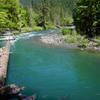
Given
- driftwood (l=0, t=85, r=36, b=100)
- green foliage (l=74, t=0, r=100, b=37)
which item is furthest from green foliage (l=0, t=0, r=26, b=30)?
green foliage (l=74, t=0, r=100, b=37)

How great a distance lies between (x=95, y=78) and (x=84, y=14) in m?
30.1

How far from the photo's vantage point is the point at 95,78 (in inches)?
910

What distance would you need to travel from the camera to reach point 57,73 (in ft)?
80.5

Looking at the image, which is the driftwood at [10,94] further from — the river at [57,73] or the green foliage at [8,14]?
the green foliage at [8,14]

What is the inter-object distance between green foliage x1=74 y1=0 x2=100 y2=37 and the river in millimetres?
12431

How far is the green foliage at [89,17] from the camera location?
1871 inches

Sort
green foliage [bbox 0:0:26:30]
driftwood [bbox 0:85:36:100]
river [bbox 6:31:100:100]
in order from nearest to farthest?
driftwood [bbox 0:85:36:100] < river [bbox 6:31:100:100] < green foliage [bbox 0:0:26:30]

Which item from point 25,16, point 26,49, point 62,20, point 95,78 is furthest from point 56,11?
point 95,78

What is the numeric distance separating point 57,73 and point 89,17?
1142 inches

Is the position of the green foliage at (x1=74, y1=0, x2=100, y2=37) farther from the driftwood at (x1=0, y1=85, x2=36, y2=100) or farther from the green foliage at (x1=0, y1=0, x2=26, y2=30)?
the driftwood at (x1=0, y1=85, x2=36, y2=100)

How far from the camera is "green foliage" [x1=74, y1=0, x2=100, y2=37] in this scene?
47.5 meters

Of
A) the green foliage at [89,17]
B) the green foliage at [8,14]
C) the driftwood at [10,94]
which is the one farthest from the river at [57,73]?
the green foliage at [89,17]

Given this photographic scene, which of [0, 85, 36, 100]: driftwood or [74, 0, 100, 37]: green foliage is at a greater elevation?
[74, 0, 100, 37]: green foliage

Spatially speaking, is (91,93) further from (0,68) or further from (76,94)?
(0,68)
